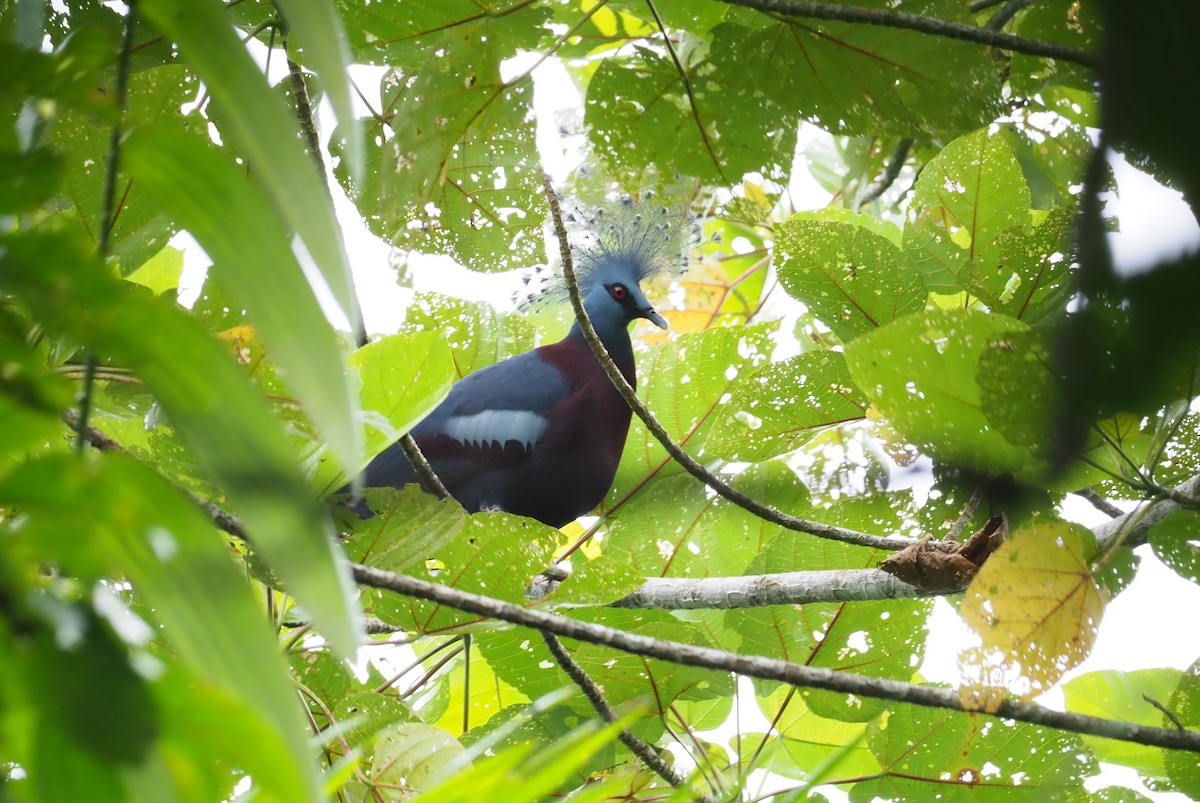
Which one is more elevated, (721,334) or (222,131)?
(222,131)

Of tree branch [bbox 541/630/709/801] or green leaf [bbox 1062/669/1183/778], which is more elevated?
tree branch [bbox 541/630/709/801]

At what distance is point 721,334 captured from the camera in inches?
57.1

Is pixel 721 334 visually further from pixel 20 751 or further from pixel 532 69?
pixel 20 751

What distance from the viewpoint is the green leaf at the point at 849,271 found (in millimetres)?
1070

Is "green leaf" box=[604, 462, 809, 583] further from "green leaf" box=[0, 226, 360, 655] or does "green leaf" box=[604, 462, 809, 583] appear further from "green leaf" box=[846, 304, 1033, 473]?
"green leaf" box=[0, 226, 360, 655]

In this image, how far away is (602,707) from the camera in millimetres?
1084

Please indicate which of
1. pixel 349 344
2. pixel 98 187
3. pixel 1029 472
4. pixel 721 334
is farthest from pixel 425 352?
pixel 721 334

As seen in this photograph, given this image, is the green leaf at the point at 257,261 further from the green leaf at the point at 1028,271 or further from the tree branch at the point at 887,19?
the green leaf at the point at 1028,271

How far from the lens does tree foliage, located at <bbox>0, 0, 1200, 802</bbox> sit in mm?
267

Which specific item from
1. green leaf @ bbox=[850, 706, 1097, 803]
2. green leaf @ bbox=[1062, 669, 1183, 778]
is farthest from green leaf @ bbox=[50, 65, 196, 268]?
Result: green leaf @ bbox=[1062, 669, 1183, 778]

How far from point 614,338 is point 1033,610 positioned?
1.55 meters

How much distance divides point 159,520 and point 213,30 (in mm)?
148

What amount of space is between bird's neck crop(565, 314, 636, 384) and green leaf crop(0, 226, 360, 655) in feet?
6.31

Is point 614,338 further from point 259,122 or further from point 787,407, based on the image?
point 259,122
